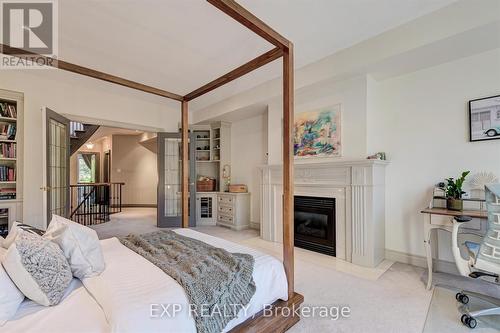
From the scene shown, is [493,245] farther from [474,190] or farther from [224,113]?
[224,113]

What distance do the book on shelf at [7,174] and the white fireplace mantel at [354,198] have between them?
4.31m

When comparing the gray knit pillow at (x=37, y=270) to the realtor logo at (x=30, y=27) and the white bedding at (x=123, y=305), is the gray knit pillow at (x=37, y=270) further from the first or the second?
the realtor logo at (x=30, y=27)

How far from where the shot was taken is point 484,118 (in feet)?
8.28

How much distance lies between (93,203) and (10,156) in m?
4.09

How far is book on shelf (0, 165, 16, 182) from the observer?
3498 millimetres

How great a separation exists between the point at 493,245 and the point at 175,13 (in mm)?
3379

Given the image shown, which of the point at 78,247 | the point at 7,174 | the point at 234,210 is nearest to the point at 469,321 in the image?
the point at 78,247

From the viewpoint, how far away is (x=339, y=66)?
3.03 meters

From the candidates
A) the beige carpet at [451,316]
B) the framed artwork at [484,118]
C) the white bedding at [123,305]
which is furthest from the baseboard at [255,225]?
the framed artwork at [484,118]

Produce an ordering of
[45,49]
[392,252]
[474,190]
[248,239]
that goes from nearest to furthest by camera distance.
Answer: [474,190]
[45,49]
[392,252]
[248,239]

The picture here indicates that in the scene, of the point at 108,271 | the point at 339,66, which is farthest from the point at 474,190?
the point at 108,271

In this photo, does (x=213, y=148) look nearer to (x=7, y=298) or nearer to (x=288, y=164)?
(x=288, y=164)

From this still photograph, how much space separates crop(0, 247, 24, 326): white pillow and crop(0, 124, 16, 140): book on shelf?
349 centimetres

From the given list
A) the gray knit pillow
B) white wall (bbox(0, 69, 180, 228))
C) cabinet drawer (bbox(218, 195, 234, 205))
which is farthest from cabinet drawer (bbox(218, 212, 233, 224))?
the gray knit pillow
